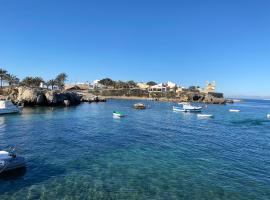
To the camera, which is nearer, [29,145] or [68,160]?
[68,160]

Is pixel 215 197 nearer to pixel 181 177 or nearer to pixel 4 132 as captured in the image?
pixel 181 177

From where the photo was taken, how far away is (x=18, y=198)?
2027cm

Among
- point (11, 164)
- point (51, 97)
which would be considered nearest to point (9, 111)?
point (51, 97)

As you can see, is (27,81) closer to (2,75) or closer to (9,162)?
→ (2,75)

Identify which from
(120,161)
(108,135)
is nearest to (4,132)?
(108,135)

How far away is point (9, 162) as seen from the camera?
25688mm

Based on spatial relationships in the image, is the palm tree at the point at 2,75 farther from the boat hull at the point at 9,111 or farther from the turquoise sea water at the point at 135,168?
the turquoise sea water at the point at 135,168

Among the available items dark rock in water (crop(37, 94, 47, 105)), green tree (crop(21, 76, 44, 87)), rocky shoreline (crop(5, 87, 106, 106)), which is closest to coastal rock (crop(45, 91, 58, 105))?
rocky shoreline (crop(5, 87, 106, 106))

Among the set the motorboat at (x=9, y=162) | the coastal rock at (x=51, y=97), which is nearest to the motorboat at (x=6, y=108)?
the coastal rock at (x=51, y=97)

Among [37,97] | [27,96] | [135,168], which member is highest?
[27,96]

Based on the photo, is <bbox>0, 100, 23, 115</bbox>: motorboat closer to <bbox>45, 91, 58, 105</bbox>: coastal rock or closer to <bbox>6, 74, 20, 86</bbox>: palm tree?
<bbox>45, 91, 58, 105</bbox>: coastal rock

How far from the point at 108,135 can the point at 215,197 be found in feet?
96.1

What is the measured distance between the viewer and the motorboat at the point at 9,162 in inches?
993

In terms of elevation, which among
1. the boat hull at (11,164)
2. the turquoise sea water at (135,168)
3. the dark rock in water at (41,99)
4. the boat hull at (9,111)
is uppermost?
the dark rock in water at (41,99)
